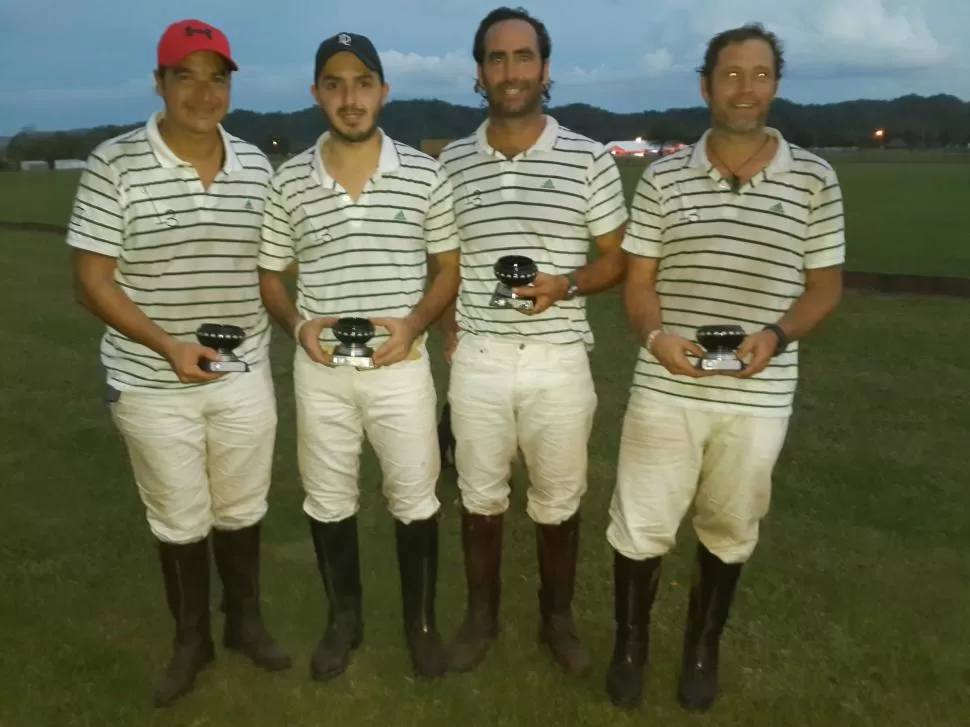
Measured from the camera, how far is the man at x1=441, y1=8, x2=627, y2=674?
10.3ft

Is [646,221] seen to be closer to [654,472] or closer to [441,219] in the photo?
[441,219]

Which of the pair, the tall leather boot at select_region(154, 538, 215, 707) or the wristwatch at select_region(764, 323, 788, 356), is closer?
the wristwatch at select_region(764, 323, 788, 356)

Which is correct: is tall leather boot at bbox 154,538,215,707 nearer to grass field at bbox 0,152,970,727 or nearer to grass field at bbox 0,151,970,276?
grass field at bbox 0,152,970,727

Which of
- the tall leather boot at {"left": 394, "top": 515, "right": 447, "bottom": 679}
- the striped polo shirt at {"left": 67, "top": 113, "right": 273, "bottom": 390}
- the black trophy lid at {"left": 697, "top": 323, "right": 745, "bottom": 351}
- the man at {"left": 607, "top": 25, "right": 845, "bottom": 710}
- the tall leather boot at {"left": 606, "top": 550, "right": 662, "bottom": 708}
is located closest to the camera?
the black trophy lid at {"left": 697, "top": 323, "right": 745, "bottom": 351}

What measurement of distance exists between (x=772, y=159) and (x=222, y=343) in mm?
1808

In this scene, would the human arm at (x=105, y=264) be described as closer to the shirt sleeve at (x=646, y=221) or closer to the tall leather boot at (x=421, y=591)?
the tall leather boot at (x=421, y=591)

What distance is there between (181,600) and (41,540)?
5.99 ft

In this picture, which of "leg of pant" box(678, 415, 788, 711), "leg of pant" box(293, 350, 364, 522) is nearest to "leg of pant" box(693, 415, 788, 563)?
"leg of pant" box(678, 415, 788, 711)

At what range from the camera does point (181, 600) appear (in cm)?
345

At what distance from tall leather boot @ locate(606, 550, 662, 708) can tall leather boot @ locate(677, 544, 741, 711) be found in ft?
0.49

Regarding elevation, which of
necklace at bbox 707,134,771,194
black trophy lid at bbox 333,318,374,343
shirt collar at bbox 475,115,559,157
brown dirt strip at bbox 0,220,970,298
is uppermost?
shirt collar at bbox 475,115,559,157

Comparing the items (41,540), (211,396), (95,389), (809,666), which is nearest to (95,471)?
(41,540)

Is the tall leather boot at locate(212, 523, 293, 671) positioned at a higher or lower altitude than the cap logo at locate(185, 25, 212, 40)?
lower

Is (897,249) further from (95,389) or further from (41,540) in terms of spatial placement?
(41,540)
